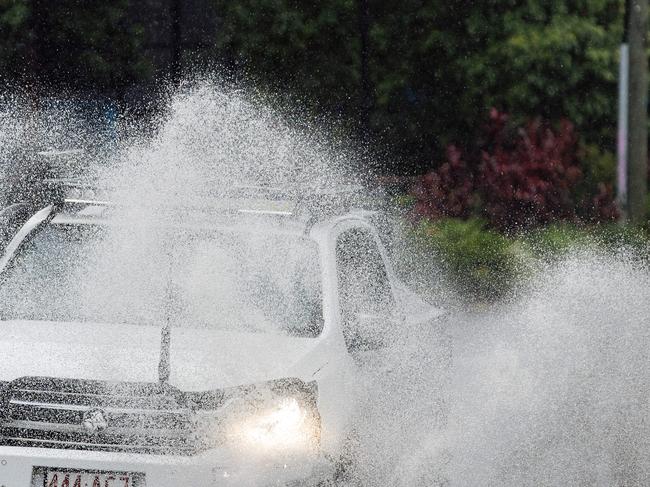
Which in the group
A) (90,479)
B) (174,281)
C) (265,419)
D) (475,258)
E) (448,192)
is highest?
(448,192)

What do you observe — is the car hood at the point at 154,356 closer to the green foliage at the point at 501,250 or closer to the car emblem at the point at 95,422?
the car emblem at the point at 95,422

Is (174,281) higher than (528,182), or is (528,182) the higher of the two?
(528,182)

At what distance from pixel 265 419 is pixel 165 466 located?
1.35 ft

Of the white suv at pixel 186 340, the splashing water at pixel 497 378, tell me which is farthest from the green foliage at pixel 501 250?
the white suv at pixel 186 340

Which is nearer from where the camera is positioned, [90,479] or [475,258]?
[90,479]

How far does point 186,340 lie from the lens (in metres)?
5.96

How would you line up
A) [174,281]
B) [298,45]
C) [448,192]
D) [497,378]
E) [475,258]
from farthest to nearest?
[298,45] → [448,192] → [475,258] → [497,378] → [174,281]

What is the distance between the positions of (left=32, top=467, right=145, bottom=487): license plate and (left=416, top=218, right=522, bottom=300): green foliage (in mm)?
11511

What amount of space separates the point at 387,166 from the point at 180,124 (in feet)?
63.3

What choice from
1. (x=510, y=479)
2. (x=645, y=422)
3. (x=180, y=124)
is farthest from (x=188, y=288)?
(x=645, y=422)

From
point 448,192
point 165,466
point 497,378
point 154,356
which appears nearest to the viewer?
point 165,466

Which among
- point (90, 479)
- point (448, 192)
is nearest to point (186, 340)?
point (90, 479)

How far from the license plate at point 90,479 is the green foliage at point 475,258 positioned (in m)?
11.5

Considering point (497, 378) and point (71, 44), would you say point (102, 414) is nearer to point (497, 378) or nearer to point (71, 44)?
point (497, 378)
